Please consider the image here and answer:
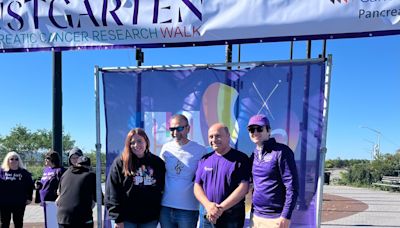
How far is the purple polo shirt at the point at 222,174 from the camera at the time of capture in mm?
3908

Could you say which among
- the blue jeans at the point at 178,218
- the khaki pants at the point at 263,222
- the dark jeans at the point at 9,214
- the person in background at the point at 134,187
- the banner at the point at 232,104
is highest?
the banner at the point at 232,104

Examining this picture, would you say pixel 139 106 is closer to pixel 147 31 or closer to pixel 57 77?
pixel 147 31

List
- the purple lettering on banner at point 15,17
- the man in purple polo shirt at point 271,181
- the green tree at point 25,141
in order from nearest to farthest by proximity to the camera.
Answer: the man in purple polo shirt at point 271,181 < the purple lettering on banner at point 15,17 < the green tree at point 25,141

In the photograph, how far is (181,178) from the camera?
4.19 metres

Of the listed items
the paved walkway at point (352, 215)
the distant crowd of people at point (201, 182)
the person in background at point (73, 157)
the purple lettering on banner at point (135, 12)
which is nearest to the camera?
the distant crowd of people at point (201, 182)

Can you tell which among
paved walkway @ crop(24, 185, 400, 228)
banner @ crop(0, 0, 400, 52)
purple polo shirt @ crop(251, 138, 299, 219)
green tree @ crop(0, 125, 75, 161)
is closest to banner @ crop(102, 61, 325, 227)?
banner @ crop(0, 0, 400, 52)

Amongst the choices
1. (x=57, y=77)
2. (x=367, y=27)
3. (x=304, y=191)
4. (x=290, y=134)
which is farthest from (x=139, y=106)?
(x=367, y=27)

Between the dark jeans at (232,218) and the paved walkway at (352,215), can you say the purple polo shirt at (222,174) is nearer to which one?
the dark jeans at (232,218)

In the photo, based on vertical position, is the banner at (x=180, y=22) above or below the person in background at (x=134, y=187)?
above

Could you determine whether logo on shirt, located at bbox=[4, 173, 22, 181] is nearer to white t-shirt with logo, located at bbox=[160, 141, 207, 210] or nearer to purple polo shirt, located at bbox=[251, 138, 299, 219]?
white t-shirt with logo, located at bbox=[160, 141, 207, 210]

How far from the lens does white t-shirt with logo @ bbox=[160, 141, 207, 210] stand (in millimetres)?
4160

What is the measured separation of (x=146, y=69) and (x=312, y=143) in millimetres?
1994

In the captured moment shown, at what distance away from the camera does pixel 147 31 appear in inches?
179

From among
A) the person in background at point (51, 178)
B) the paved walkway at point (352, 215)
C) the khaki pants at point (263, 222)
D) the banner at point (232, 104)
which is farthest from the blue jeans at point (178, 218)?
the paved walkway at point (352, 215)
